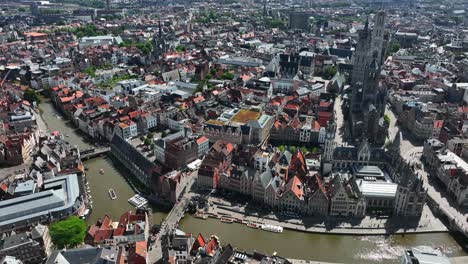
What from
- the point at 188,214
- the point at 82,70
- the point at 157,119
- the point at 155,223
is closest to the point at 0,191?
the point at 155,223

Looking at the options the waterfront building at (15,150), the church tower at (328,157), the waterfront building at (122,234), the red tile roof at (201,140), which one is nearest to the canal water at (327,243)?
the waterfront building at (122,234)

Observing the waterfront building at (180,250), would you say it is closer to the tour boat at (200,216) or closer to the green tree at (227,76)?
the tour boat at (200,216)

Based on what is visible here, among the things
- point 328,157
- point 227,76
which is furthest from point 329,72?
point 328,157

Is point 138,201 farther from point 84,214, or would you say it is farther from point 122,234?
point 122,234

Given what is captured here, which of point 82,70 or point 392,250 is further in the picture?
point 82,70

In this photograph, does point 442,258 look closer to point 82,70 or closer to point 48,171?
point 48,171

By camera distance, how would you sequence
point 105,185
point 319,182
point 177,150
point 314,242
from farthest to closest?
1. point 177,150
2. point 105,185
3. point 319,182
4. point 314,242
